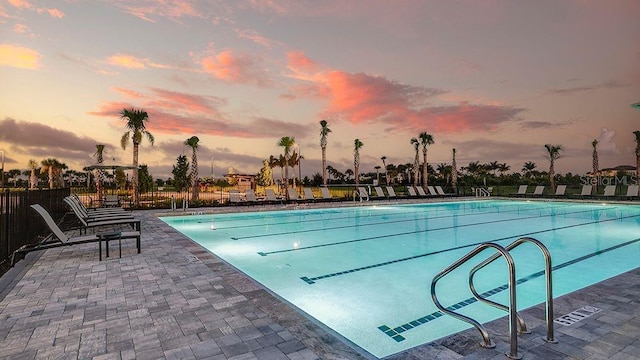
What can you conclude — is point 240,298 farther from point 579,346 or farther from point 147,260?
point 579,346

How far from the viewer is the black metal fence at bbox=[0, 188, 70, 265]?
5.22 metres

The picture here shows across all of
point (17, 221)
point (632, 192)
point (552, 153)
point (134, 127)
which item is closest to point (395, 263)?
point (17, 221)

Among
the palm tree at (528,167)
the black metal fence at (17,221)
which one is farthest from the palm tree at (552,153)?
the black metal fence at (17,221)

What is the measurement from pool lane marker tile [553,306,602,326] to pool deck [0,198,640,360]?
57mm

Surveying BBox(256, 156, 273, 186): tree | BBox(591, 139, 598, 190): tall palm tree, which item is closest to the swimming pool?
BBox(591, 139, 598, 190): tall palm tree

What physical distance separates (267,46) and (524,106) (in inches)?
753

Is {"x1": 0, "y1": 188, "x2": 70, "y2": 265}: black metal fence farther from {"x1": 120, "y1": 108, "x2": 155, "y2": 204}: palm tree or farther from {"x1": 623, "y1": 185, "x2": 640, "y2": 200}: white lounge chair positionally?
{"x1": 623, "y1": 185, "x2": 640, "y2": 200}: white lounge chair

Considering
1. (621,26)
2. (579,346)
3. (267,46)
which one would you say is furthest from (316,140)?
(579,346)

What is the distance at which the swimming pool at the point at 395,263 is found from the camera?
373cm

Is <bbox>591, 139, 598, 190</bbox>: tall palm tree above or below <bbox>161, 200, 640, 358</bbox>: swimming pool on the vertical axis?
above

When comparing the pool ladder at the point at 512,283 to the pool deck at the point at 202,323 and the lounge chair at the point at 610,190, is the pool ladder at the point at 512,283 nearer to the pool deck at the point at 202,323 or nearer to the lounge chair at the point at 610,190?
the pool deck at the point at 202,323

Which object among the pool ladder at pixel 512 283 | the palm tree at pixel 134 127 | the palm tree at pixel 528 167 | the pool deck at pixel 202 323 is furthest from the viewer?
the palm tree at pixel 528 167

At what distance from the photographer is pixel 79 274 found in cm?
473

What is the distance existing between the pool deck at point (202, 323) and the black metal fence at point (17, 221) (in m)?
0.98
